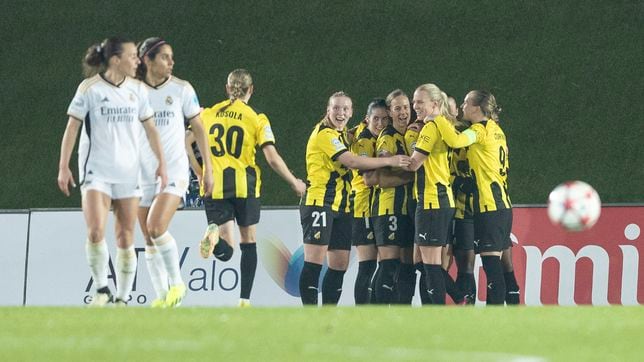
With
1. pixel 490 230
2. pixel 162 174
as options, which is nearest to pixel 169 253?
pixel 162 174

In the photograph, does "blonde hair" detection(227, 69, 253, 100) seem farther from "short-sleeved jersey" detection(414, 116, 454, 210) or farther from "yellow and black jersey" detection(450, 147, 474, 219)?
"yellow and black jersey" detection(450, 147, 474, 219)

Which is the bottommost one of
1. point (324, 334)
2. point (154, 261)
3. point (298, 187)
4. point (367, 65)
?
point (324, 334)

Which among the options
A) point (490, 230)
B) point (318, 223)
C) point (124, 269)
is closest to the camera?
point (124, 269)

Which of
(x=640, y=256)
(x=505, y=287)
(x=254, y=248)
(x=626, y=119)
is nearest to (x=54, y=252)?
(x=254, y=248)

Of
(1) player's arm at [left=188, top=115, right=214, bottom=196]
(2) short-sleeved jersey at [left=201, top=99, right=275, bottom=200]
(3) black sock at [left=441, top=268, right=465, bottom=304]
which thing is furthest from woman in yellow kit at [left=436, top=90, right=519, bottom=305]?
(1) player's arm at [left=188, top=115, right=214, bottom=196]

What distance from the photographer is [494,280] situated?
10.2 meters

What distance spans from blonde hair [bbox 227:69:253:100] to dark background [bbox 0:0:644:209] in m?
6.31

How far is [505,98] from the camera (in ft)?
53.7

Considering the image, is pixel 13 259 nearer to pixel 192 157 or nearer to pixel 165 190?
pixel 192 157

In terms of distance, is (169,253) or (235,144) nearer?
(169,253)

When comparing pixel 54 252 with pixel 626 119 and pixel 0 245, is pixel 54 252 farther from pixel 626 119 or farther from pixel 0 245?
pixel 626 119

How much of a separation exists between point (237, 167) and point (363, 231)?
1.31 meters

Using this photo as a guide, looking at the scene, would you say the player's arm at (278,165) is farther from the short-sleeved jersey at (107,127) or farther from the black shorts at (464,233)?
the short-sleeved jersey at (107,127)

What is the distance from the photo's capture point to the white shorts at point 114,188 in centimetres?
810
